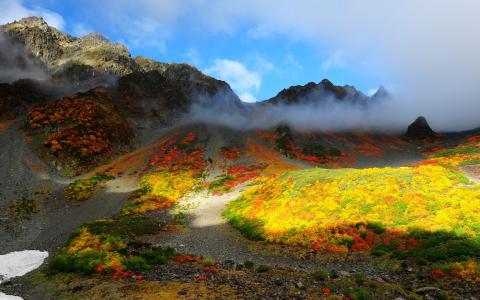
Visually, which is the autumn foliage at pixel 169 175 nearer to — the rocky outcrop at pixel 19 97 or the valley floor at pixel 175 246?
the valley floor at pixel 175 246

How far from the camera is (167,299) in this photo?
2727cm

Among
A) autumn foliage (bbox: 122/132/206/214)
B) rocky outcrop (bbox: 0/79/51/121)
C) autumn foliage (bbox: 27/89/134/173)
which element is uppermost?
rocky outcrop (bbox: 0/79/51/121)

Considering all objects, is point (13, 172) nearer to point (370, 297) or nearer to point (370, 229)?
point (370, 229)

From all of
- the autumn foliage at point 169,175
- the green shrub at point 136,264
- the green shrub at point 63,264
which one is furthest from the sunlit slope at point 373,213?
the autumn foliage at point 169,175

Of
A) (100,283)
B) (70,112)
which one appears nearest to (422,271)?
(100,283)

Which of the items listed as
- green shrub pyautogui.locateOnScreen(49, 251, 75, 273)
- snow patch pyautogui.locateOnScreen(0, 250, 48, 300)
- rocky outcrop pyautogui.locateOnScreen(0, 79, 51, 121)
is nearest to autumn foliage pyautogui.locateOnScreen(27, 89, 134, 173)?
rocky outcrop pyautogui.locateOnScreen(0, 79, 51, 121)

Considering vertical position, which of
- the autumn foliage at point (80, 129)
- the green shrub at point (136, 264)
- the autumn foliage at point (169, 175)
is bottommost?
the green shrub at point (136, 264)

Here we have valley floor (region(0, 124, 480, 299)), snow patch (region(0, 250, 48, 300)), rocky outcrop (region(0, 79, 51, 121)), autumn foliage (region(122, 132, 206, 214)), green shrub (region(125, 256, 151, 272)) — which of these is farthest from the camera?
rocky outcrop (region(0, 79, 51, 121))

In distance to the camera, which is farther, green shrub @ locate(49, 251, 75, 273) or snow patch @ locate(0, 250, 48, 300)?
snow patch @ locate(0, 250, 48, 300)

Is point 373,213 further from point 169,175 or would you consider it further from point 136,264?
point 169,175

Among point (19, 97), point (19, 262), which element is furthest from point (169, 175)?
point (19, 97)

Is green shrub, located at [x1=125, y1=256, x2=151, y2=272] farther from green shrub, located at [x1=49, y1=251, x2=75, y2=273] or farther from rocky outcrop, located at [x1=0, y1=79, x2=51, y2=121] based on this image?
rocky outcrop, located at [x1=0, y1=79, x2=51, y2=121]

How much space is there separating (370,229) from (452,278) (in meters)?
13.7

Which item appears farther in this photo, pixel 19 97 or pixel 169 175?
pixel 19 97
